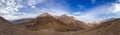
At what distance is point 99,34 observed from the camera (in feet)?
164

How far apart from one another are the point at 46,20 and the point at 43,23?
240 inches

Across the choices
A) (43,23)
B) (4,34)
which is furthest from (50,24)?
(4,34)

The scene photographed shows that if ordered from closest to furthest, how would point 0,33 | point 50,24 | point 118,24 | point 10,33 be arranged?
1. point 0,33
2. point 10,33
3. point 118,24
4. point 50,24

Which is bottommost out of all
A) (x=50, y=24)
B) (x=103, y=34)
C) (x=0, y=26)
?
(x=103, y=34)

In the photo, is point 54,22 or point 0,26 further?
point 54,22

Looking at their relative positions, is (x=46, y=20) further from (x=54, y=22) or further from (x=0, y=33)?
(x=0, y=33)

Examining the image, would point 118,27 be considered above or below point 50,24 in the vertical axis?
below

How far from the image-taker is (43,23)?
160m

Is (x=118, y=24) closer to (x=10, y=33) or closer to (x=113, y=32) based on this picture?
(x=113, y=32)

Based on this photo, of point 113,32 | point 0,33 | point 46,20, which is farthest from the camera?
point 46,20

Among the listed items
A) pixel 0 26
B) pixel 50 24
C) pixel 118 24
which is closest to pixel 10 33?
pixel 0 26

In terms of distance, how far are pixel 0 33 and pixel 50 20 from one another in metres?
126

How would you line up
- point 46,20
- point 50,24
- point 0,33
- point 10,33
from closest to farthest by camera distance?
1. point 0,33
2. point 10,33
3. point 50,24
4. point 46,20

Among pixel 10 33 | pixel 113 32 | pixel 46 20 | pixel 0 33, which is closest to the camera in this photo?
pixel 0 33
